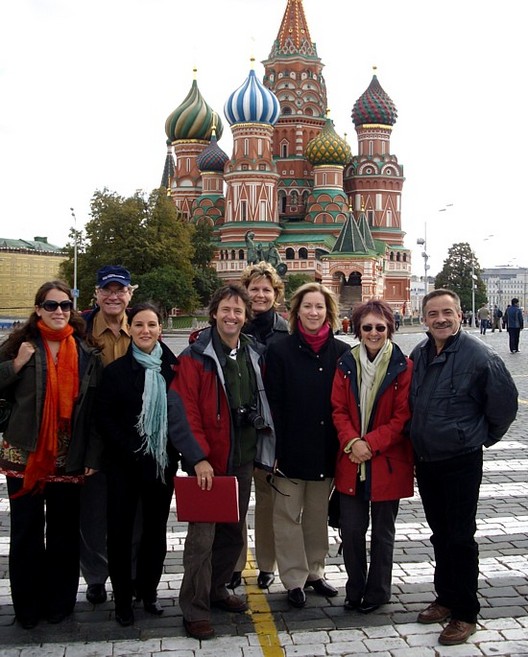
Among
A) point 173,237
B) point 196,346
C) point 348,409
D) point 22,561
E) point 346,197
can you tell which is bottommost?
point 22,561

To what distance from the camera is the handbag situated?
437 cm

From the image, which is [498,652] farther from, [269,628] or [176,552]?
[176,552]

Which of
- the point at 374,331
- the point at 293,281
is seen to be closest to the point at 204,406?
the point at 374,331

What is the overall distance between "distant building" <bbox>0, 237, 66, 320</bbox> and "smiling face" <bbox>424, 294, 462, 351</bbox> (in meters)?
98.1

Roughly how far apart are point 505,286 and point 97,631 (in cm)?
17691

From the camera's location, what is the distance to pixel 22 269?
4011 inches

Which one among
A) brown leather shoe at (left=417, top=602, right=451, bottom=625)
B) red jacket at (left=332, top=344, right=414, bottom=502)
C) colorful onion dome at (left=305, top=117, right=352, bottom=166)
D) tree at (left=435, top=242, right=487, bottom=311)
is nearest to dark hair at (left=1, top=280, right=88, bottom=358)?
red jacket at (left=332, top=344, right=414, bottom=502)

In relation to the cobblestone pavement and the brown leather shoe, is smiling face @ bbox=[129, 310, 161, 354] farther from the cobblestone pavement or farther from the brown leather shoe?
the brown leather shoe

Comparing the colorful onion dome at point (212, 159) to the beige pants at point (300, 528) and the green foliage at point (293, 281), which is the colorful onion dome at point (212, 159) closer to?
the green foliage at point (293, 281)

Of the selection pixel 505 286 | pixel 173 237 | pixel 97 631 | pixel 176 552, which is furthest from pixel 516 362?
pixel 505 286

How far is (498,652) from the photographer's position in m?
3.94

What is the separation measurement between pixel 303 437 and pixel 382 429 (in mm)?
488

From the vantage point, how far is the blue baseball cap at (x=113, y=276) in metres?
4.93

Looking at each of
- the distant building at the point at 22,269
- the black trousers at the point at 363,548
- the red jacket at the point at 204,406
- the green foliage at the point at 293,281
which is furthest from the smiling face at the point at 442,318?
the distant building at the point at 22,269
